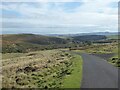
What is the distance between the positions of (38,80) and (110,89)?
901 cm

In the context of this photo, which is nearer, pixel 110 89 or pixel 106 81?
pixel 110 89

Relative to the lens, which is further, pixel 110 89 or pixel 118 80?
pixel 118 80

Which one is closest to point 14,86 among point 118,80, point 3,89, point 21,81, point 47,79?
point 3,89

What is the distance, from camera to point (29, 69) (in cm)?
4294

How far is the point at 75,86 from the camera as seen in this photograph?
26.1 metres

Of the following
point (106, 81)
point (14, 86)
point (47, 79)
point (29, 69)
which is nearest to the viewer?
point (14, 86)

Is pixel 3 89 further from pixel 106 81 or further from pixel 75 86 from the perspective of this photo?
pixel 106 81

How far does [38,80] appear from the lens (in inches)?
1195

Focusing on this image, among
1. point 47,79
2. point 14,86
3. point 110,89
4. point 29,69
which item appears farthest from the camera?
point 29,69

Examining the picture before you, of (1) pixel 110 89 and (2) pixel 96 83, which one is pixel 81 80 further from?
(1) pixel 110 89

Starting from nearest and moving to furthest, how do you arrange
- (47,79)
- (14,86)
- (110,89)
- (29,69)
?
1. (110,89)
2. (14,86)
3. (47,79)
4. (29,69)

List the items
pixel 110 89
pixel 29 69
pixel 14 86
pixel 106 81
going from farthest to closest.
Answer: pixel 29 69 → pixel 106 81 → pixel 14 86 → pixel 110 89

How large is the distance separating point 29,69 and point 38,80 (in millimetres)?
12797

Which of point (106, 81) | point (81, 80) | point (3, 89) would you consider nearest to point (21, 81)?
point (3, 89)
